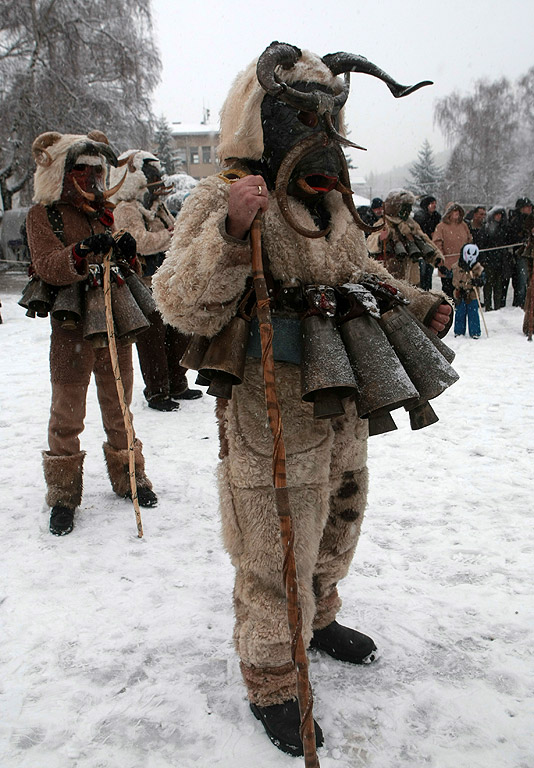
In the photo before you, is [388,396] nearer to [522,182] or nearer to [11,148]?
[11,148]

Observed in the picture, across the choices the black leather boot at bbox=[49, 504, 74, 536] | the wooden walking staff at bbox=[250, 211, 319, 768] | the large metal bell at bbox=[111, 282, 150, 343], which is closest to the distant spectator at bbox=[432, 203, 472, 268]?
the large metal bell at bbox=[111, 282, 150, 343]

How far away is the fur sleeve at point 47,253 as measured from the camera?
307 cm

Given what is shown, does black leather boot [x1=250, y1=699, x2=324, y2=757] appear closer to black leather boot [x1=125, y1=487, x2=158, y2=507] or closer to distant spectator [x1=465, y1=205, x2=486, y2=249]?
black leather boot [x1=125, y1=487, x2=158, y2=507]

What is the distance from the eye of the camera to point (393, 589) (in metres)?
2.74

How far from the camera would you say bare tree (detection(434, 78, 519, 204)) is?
28.6 m

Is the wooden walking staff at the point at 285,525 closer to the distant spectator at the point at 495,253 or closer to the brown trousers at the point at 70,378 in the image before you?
the brown trousers at the point at 70,378

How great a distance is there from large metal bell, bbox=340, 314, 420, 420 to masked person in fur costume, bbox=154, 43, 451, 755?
0.47ft

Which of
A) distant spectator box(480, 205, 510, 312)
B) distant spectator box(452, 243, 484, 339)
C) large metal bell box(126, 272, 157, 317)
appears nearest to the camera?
large metal bell box(126, 272, 157, 317)

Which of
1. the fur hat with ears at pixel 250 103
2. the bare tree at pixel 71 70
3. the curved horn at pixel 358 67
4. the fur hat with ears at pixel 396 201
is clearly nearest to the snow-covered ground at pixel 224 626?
the fur hat with ears at pixel 250 103

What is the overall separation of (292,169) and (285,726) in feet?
5.97

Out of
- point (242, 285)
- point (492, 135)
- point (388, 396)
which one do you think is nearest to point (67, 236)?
point (242, 285)

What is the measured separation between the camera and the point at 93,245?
3.10 meters

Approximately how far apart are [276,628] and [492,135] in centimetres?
3252

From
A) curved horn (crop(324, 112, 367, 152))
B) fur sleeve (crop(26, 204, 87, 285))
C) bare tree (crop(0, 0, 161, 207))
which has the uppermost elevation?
bare tree (crop(0, 0, 161, 207))
